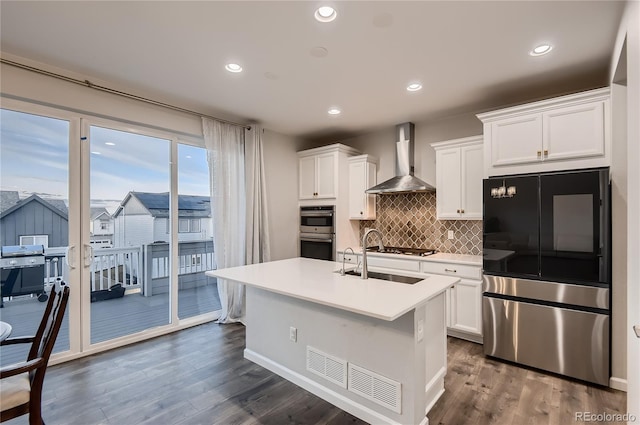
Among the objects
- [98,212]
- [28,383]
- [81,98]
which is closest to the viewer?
[28,383]

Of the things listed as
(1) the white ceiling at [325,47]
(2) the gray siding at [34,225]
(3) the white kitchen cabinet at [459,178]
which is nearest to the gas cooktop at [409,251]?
(3) the white kitchen cabinet at [459,178]

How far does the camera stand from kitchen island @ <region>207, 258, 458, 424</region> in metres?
1.85

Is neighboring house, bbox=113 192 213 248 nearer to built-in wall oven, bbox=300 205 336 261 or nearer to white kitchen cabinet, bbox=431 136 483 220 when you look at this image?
built-in wall oven, bbox=300 205 336 261

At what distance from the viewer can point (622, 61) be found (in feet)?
6.72

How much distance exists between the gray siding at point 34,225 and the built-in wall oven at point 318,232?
295cm

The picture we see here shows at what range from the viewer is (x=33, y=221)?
8.84ft

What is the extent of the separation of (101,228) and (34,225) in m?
0.51

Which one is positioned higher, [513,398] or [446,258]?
[446,258]

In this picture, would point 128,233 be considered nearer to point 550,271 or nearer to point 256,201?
point 256,201

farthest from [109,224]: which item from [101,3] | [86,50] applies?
[101,3]

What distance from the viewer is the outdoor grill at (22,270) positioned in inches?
102

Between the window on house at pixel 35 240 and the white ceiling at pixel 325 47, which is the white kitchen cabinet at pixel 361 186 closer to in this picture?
the white ceiling at pixel 325 47

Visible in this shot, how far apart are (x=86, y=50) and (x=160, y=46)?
64 centimetres

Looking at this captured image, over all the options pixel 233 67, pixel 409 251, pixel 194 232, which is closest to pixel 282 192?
pixel 194 232
